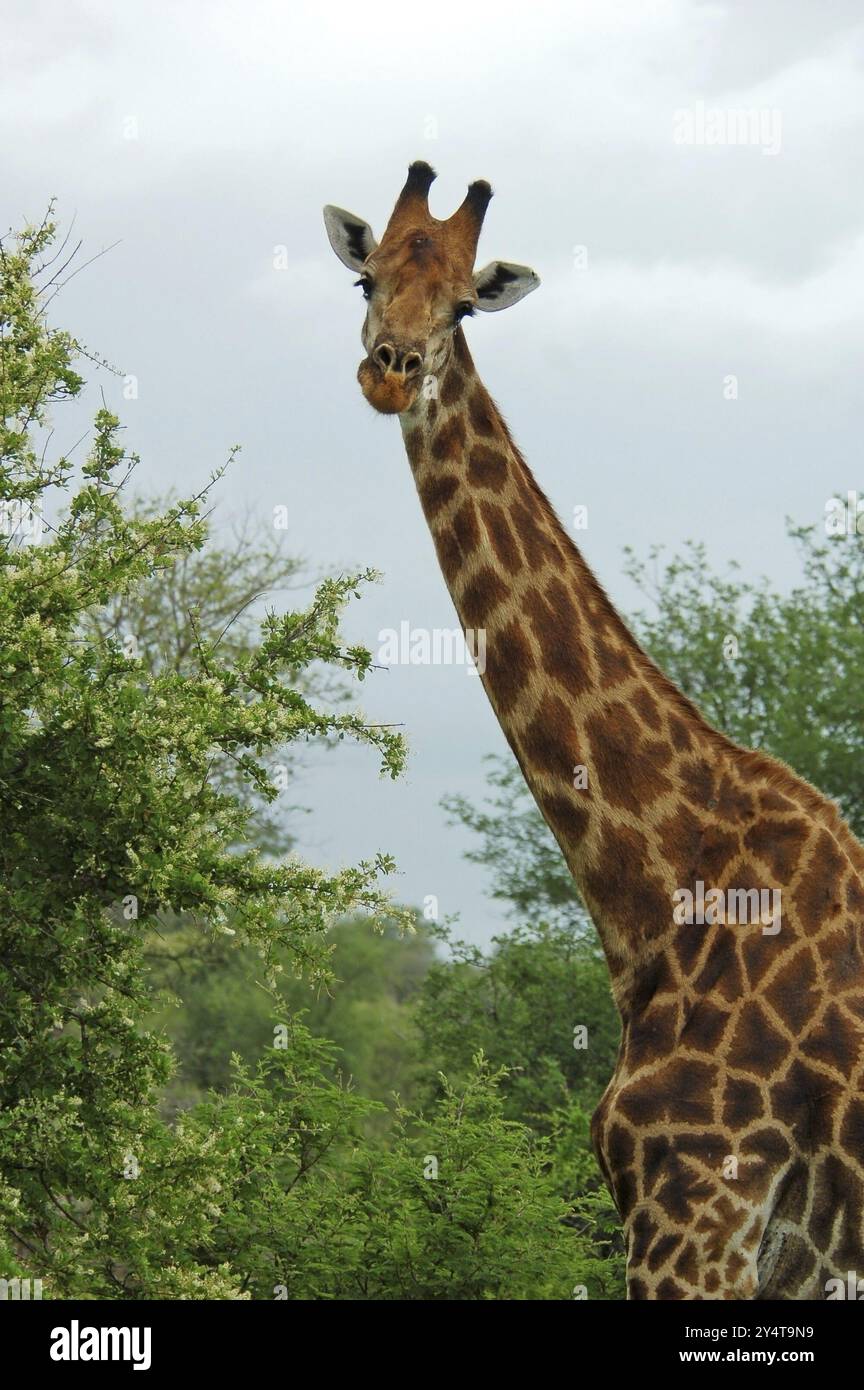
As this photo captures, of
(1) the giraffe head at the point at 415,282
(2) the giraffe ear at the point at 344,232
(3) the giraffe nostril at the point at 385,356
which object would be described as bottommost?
(3) the giraffe nostril at the point at 385,356

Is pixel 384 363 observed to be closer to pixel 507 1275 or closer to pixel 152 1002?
→ pixel 152 1002

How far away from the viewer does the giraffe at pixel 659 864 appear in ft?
20.8

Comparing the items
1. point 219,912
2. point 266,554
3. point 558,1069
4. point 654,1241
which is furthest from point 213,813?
point 266,554

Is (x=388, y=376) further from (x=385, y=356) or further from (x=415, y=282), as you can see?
(x=415, y=282)

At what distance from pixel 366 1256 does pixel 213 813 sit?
4291 mm

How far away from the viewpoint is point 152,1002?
10.1 meters

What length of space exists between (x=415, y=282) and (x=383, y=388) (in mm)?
705

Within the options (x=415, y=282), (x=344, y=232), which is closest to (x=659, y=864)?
(x=415, y=282)

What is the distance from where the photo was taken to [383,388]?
22.9ft

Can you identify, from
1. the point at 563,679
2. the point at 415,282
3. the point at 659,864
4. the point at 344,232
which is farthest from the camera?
the point at 344,232

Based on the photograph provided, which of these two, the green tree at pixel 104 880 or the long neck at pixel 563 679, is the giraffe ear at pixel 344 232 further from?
the green tree at pixel 104 880

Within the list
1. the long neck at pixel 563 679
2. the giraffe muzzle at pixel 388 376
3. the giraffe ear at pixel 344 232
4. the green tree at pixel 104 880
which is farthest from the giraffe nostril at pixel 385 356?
the green tree at pixel 104 880

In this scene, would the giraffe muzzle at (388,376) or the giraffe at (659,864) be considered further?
the giraffe muzzle at (388,376)

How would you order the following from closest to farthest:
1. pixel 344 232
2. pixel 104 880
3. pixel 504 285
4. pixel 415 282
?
1. pixel 415 282
2. pixel 504 285
3. pixel 344 232
4. pixel 104 880
